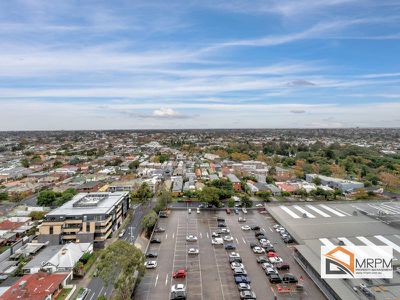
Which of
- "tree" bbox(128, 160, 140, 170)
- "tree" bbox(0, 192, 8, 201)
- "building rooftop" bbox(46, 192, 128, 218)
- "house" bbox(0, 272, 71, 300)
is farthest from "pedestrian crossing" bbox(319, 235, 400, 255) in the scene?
"tree" bbox(128, 160, 140, 170)

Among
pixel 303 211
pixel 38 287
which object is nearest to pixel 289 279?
pixel 303 211

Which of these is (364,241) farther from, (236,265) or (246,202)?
(246,202)

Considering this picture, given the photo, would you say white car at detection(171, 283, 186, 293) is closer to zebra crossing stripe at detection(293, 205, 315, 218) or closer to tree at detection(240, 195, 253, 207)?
zebra crossing stripe at detection(293, 205, 315, 218)

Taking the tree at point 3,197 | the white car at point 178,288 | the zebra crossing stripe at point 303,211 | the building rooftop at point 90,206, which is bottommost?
the tree at point 3,197

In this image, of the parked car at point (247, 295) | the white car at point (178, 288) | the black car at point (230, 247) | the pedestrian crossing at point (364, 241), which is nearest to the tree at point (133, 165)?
the black car at point (230, 247)

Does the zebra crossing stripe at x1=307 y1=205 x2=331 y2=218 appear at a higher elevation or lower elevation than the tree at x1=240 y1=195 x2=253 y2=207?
higher

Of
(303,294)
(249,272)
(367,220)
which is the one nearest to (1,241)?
(249,272)

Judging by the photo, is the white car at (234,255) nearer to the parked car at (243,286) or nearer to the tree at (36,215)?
the parked car at (243,286)
